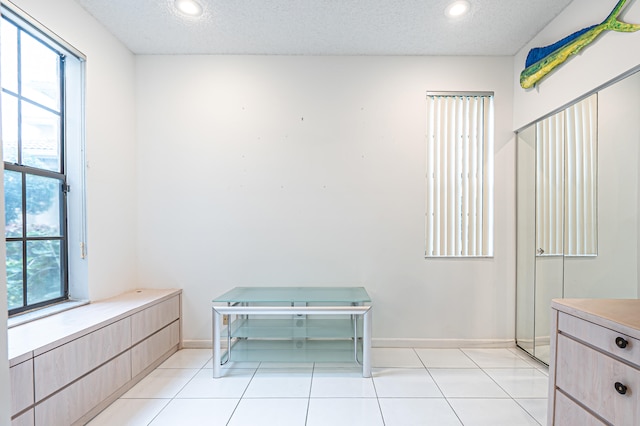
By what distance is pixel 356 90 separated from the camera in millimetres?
3299

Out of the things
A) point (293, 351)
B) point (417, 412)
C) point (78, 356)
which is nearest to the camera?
point (78, 356)

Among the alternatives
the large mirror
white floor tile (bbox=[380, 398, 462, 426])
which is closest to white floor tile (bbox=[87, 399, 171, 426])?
white floor tile (bbox=[380, 398, 462, 426])

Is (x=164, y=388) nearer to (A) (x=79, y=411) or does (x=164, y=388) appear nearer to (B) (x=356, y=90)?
(A) (x=79, y=411)

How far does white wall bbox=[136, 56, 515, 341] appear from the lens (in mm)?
3291

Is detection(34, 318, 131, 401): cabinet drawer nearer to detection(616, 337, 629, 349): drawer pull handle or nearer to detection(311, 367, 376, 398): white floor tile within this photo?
detection(311, 367, 376, 398): white floor tile

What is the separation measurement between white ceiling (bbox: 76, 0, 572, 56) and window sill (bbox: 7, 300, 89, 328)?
8.00 feet

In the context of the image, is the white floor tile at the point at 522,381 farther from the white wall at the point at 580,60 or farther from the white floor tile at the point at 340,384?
the white wall at the point at 580,60

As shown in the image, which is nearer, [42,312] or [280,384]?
[42,312]

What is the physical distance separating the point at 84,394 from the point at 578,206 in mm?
3751

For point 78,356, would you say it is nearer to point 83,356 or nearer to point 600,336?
point 83,356

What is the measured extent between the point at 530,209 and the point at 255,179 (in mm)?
2762

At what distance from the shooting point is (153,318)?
9.17 ft

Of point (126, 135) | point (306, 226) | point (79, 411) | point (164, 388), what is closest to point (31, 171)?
point (126, 135)

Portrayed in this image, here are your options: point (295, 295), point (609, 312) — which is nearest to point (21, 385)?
point (295, 295)
